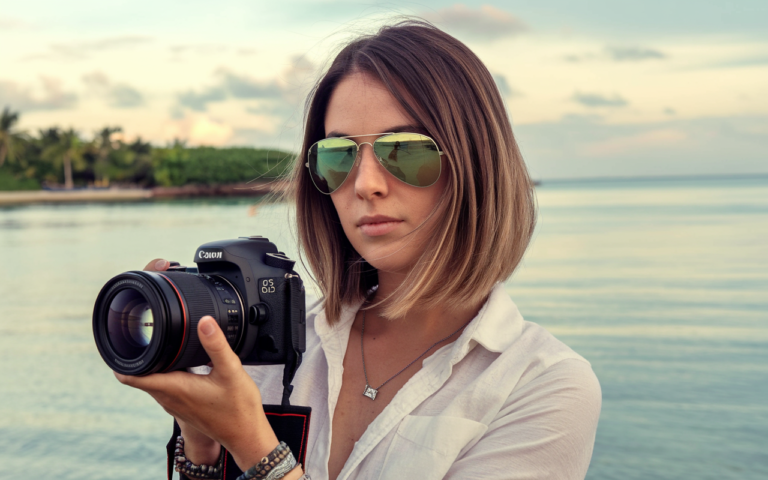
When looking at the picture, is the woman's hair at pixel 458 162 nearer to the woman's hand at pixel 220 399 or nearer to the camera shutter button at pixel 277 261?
the camera shutter button at pixel 277 261

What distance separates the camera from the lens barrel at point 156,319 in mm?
1108

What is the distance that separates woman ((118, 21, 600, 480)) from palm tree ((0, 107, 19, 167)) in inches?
2308

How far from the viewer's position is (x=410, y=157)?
1.30 m

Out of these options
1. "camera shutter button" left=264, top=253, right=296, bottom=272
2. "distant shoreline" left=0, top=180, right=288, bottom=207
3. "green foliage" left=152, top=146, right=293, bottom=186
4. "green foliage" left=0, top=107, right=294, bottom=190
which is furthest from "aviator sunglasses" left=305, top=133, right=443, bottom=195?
"green foliage" left=152, top=146, right=293, bottom=186

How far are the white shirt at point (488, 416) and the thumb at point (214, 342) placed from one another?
296 millimetres

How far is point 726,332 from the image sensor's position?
7.68 metres

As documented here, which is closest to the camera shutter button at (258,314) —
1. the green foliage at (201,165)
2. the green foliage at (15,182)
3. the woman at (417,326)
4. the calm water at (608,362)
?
the woman at (417,326)

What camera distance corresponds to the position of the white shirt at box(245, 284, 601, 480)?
1155mm

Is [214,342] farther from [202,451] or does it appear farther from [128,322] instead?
[202,451]

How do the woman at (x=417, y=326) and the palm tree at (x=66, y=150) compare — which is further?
the palm tree at (x=66, y=150)

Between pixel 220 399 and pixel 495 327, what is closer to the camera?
pixel 220 399

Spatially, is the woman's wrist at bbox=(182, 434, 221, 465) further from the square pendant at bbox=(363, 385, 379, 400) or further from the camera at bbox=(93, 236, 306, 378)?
the square pendant at bbox=(363, 385, 379, 400)

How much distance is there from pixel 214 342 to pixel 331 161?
0.49 m

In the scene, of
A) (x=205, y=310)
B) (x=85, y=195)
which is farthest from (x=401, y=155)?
(x=85, y=195)
